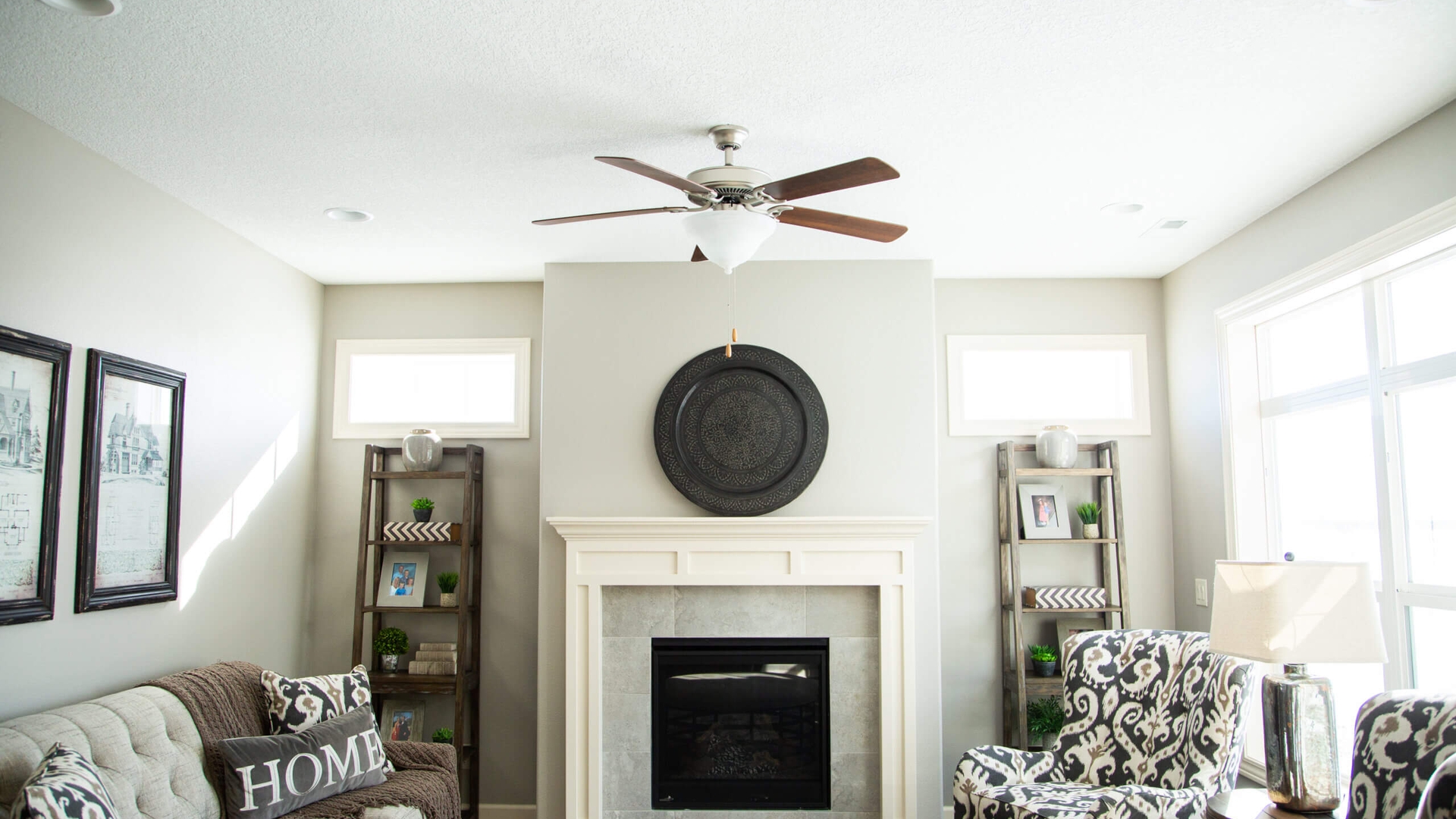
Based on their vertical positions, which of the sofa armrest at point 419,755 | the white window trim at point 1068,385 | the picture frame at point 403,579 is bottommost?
the sofa armrest at point 419,755

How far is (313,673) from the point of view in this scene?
4820 mm

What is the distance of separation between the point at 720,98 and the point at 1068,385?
286 cm

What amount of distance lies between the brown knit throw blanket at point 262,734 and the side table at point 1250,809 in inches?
99.3

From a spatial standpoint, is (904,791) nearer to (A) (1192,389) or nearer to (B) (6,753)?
(A) (1192,389)

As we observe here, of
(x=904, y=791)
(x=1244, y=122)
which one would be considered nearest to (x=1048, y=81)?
(x=1244, y=122)

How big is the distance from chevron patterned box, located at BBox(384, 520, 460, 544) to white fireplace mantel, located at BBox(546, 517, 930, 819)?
66cm

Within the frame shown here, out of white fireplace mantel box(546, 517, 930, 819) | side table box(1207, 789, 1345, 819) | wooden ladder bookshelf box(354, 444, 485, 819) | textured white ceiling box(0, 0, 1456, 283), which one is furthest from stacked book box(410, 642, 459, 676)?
side table box(1207, 789, 1345, 819)

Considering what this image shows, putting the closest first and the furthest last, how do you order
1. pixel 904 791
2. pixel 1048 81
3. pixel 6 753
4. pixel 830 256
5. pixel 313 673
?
pixel 6 753 → pixel 1048 81 → pixel 904 791 → pixel 830 256 → pixel 313 673

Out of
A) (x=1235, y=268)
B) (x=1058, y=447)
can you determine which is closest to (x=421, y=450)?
(x=1058, y=447)

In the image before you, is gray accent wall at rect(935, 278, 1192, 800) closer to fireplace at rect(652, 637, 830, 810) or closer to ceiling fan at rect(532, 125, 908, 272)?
fireplace at rect(652, 637, 830, 810)

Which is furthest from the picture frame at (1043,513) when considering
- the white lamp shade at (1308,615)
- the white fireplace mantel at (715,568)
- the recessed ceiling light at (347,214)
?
the recessed ceiling light at (347,214)

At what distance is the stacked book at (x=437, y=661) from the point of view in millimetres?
4477

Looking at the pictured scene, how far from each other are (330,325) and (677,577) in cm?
231

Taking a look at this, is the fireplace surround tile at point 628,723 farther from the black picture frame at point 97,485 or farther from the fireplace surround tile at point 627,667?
the black picture frame at point 97,485
